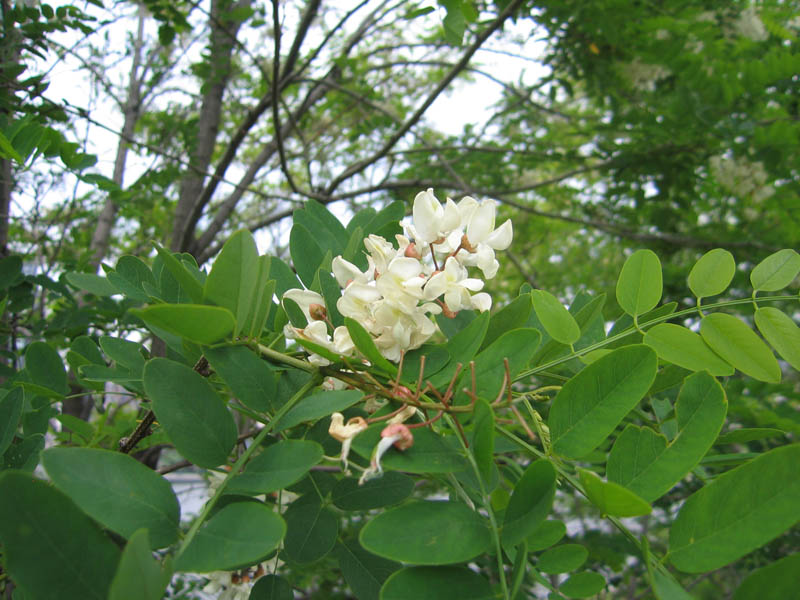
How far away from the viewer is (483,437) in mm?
360

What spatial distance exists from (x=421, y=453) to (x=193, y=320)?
7.2 inches

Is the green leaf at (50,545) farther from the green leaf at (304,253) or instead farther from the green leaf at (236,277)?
the green leaf at (304,253)

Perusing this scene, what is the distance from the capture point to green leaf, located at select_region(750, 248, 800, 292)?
53 centimetres

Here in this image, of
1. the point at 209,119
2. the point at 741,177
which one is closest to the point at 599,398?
the point at 209,119

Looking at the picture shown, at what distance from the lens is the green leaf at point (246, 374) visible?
0.41m

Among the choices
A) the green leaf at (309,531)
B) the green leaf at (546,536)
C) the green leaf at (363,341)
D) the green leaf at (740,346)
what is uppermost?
the green leaf at (363,341)

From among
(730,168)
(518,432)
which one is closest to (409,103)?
(730,168)

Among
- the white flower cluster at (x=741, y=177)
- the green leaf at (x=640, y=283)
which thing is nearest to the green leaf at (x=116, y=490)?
the green leaf at (x=640, y=283)

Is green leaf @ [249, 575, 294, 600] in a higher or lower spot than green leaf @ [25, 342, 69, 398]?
lower

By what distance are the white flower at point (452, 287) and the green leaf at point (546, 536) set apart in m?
0.19

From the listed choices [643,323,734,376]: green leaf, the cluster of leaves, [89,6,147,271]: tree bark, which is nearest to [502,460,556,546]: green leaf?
the cluster of leaves

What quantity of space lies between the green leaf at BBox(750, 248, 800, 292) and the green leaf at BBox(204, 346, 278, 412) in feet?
1.56

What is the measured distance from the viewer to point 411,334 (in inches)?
18.3

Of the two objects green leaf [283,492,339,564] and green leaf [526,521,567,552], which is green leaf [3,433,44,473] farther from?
green leaf [526,521,567,552]
